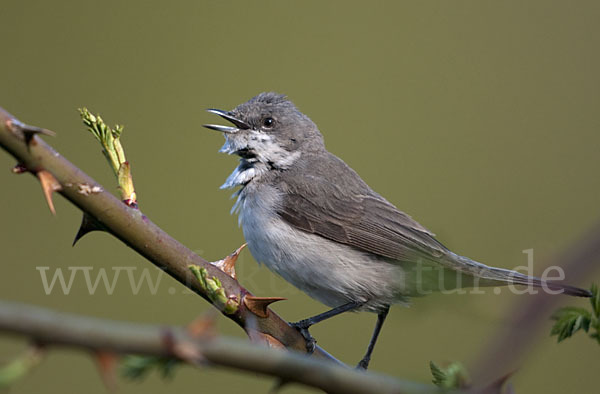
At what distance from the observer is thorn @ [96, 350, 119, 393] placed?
2.02ft

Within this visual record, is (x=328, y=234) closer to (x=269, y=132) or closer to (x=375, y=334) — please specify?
(x=375, y=334)

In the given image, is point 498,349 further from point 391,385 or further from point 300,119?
point 300,119

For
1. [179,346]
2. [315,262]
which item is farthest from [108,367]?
[315,262]

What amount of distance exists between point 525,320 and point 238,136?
10.2 ft

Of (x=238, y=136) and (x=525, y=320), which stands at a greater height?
(x=525, y=320)

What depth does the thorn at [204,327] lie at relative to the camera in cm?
69

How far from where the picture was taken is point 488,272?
3041 mm

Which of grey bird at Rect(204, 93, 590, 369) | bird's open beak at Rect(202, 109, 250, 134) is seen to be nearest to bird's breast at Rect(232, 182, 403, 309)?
grey bird at Rect(204, 93, 590, 369)

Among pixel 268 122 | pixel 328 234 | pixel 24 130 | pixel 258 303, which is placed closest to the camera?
pixel 24 130

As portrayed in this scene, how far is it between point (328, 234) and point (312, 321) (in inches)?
24.2

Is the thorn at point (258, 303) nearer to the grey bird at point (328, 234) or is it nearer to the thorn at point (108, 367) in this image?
the thorn at point (108, 367)

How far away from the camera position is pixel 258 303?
1.68 metres

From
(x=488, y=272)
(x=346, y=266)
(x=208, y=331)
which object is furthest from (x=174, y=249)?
(x=488, y=272)

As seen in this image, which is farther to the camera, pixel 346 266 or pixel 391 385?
pixel 346 266
